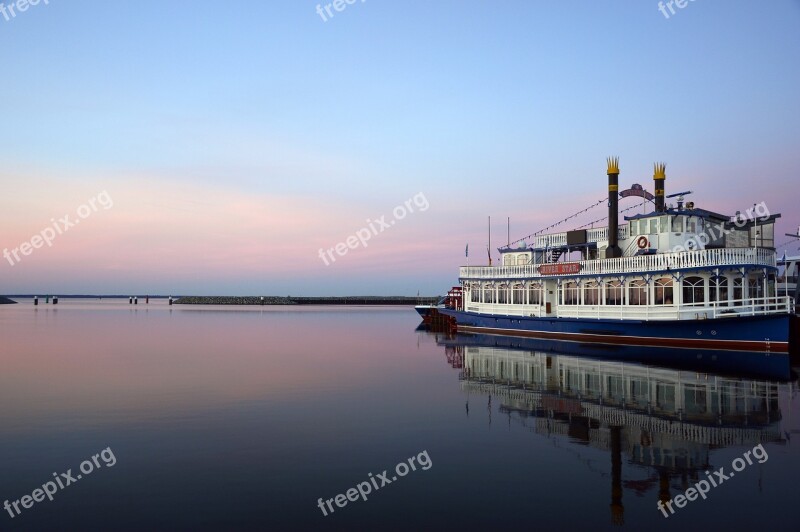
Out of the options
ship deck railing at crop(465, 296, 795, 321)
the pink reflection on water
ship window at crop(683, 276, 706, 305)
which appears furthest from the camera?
ship window at crop(683, 276, 706, 305)

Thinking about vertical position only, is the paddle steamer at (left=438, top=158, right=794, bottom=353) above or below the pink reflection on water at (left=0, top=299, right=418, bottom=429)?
above

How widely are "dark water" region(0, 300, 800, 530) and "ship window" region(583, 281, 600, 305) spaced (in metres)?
13.5

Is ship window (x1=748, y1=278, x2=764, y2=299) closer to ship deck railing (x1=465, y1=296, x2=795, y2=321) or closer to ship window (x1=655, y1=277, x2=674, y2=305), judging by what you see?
ship deck railing (x1=465, y1=296, x2=795, y2=321)

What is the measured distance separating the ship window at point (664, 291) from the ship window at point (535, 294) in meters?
11.5

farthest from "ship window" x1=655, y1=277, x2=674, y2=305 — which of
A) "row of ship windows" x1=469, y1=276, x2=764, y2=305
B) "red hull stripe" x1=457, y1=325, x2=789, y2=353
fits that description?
"red hull stripe" x1=457, y1=325, x2=789, y2=353

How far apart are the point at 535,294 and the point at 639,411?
1202 inches

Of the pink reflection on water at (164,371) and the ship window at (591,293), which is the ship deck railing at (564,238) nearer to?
the ship window at (591,293)

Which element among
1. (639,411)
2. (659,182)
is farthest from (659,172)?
(639,411)

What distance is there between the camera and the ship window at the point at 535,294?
49875mm

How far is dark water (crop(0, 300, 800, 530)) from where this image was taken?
11305 mm

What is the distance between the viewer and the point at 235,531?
1038 centimetres

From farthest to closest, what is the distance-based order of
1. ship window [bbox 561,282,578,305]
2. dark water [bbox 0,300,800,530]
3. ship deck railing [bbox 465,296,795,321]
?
ship window [bbox 561,282,578,305]
ship deck railing [bbox 465,296,795,321]
dark water [bbox 0,300,800,530]

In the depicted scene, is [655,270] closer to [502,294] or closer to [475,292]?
[502,294]

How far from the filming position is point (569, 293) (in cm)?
4762
